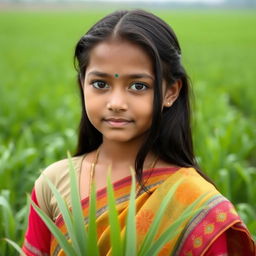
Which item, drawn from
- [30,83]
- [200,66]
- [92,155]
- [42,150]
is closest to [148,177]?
[92,155]

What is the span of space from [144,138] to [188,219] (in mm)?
301

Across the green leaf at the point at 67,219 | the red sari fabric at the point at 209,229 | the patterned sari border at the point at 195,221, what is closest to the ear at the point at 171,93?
the red sari fabric at the point at 209,229

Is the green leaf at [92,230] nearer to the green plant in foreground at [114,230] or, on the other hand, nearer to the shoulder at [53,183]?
the green plant in foreground at [114,230]

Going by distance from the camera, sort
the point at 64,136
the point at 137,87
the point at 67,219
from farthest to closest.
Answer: the point at 64,136 < the point at 137,87 < the point at 67,219

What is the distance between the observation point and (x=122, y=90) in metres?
1.43

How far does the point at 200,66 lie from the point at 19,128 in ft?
28.0

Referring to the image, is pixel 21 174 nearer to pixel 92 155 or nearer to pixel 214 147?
A: pixel 214 147

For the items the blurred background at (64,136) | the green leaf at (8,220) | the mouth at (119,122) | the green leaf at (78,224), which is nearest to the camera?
the green leaf at (78,224)

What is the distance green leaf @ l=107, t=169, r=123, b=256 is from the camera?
4.01 ft

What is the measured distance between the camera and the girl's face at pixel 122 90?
1417mm

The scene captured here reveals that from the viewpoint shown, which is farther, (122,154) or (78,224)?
(122,154)

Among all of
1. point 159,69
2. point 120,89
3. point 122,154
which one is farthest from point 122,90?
point 122,154

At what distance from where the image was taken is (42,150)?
384cm

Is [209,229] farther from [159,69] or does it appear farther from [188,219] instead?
[159,69]
